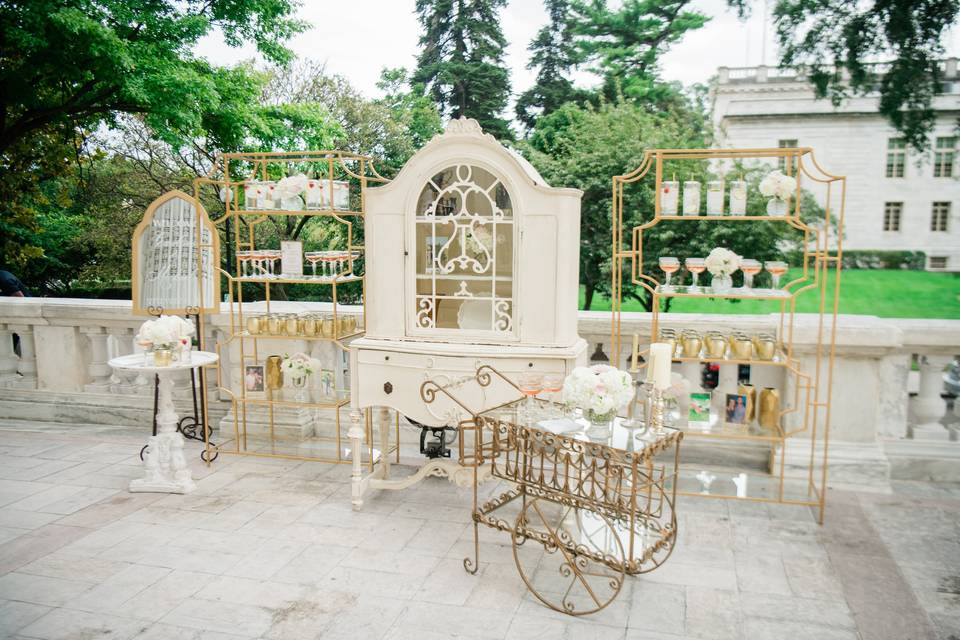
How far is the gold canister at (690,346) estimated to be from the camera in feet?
13.3

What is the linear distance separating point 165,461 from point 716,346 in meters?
3.46

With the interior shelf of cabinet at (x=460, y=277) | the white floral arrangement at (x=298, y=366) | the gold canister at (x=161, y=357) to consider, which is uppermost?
the interior shelf of cabinet at (x=460, y=277)

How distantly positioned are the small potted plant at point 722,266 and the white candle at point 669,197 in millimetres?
351

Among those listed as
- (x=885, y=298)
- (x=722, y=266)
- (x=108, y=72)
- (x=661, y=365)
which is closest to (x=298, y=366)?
(x=661, y=365)

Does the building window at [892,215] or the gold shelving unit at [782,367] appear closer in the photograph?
the gold shelving unit at [782,367]

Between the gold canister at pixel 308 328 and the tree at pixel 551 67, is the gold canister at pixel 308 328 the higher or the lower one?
the lower one

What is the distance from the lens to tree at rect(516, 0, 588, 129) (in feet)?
54.7

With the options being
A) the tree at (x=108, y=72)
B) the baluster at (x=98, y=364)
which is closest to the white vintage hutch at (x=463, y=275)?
the baluster at (x=98, y=364)

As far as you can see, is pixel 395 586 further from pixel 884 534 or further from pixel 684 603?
pixel 884 534

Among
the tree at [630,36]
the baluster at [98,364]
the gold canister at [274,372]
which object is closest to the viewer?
the gold canister at [274,372]

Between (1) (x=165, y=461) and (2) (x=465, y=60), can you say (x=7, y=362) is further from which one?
(2) (x=465, y=60)

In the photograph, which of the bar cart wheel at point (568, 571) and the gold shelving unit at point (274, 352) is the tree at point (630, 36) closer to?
the gold shelving unit at point (274, 352)

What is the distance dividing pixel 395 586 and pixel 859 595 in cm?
206

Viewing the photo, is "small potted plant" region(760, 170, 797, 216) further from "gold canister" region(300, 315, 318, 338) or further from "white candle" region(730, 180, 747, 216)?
"gold canister" region(300, 315, 318, 338)
